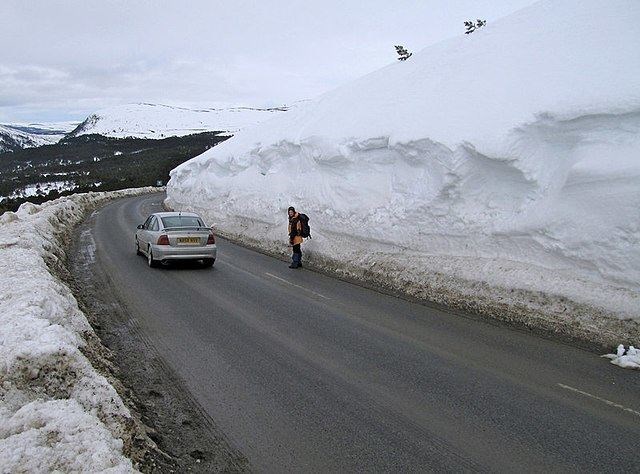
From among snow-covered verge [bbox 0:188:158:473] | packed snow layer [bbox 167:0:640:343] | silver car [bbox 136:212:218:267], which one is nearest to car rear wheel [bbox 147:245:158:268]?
silver car [bbox 136:212:218:267]

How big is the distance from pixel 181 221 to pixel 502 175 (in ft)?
29.8

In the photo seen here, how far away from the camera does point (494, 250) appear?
32.8 feet

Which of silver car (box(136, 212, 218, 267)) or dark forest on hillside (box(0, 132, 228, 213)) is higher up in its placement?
dark forest on hillside (box(0, 132, 228, 213))

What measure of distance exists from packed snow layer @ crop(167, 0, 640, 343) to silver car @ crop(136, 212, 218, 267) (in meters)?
3.36

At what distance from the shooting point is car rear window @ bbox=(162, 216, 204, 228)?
1429 centimetres

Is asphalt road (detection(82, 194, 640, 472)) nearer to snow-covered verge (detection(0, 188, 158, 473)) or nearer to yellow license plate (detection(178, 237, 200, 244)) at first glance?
snow-covered verge (detection(0, 188, 158, 473))

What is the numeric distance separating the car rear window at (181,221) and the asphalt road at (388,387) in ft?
15.0

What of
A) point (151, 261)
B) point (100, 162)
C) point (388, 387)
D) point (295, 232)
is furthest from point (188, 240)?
point (100, 162)

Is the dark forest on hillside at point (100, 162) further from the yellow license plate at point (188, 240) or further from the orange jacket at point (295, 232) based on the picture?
the orange jacket at point (295, 232)

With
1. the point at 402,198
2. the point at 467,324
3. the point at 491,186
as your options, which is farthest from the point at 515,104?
the point at 467,324

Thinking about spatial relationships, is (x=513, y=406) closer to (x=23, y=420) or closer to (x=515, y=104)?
(x=23, y=420)

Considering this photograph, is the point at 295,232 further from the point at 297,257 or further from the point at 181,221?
the point at 181,221

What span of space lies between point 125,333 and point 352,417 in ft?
14.3

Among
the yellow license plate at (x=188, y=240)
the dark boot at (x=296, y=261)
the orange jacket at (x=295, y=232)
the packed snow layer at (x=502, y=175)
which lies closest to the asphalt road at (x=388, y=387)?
the packed snow layer at (x=502, y=175)
